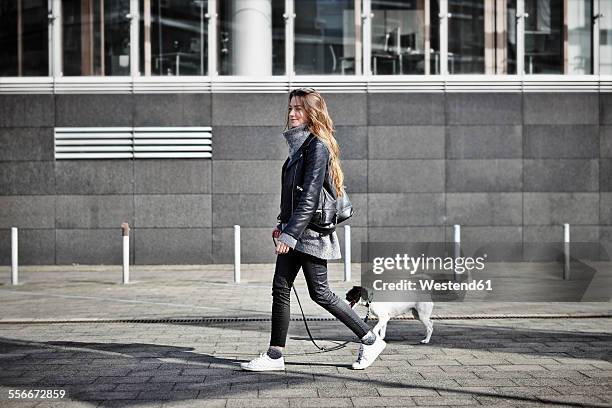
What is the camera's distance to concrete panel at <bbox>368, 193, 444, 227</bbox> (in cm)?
1823

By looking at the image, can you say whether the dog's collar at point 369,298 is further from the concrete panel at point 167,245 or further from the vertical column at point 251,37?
the vertical column at point 251,37

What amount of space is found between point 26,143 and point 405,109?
24.7 ft

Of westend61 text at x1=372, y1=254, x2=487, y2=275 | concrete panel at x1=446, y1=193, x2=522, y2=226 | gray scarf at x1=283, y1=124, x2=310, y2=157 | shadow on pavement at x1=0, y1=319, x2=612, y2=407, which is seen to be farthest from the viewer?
concrete panel at x1=446, y1=193, x2=522, y2=226

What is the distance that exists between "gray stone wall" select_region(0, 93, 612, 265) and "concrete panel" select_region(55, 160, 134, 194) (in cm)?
2

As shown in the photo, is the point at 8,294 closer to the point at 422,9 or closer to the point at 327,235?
the point at 327,235

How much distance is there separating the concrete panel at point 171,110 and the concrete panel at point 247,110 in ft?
0.74

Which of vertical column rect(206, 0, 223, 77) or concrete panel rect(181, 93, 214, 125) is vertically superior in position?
vertical column rect(206, 0, 223, 77)

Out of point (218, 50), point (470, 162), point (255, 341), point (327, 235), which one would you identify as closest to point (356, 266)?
point (470, 162)

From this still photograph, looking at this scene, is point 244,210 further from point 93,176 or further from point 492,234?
point 492,234

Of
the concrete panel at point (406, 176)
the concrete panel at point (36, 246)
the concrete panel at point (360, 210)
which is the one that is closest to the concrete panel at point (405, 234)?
the concrete panel at point (360, 210)

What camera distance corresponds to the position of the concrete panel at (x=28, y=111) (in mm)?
17859

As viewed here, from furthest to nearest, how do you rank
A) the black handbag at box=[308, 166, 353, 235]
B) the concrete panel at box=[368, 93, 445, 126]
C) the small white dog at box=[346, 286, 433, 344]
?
the concrete panel at box=[368, 93, 445, 126], the small white dog at box=[346, 286, 433, 344], the black handbag at box=[308, 166, 353, 235]

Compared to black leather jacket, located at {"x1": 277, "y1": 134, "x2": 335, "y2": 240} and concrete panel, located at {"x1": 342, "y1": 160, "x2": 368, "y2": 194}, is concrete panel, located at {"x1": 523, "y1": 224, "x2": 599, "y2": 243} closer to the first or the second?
concrete panel, located at {"x1": 342, "y1": 160, "x2": 368, "y2": 194}

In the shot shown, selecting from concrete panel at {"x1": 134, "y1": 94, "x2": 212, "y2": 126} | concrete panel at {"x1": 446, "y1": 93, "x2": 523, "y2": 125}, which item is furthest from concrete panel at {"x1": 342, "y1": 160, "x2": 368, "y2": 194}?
concrete panel at {"x1": 134, "y1": 94, "x2": 212, "y2": 126}
